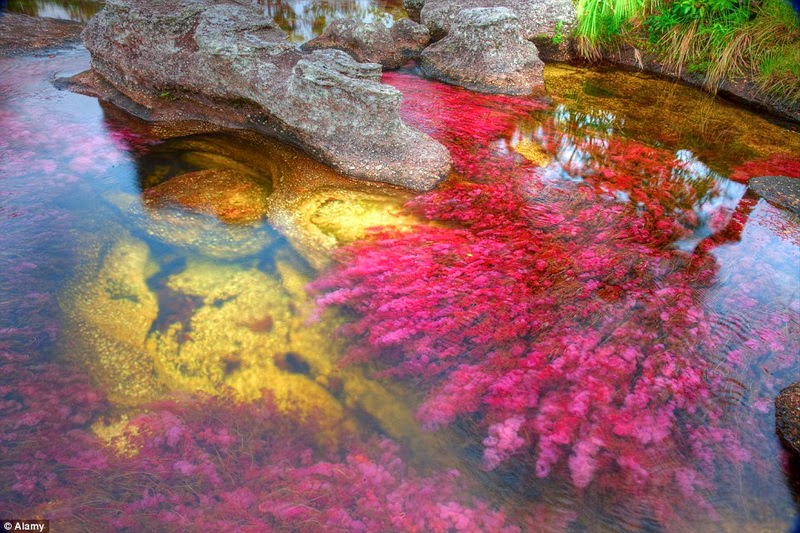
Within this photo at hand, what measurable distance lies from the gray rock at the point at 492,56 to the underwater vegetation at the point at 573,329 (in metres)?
3.01

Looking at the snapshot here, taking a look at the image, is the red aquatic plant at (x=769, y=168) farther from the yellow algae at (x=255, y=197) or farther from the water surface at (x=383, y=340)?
the yellow algae at (x=255, y=197)

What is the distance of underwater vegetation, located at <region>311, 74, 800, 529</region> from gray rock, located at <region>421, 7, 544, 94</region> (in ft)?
9.89

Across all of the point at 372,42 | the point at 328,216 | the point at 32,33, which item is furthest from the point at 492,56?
the point at 32,33

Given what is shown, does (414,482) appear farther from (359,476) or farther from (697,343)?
(697,343)

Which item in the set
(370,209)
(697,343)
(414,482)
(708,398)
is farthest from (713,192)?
(414,482)

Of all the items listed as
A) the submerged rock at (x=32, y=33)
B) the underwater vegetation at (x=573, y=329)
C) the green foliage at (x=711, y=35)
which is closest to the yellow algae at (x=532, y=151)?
the underwater vegetation at (x=573, y=329)

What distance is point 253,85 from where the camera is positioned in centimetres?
506

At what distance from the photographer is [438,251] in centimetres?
368

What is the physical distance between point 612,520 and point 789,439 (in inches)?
50.4

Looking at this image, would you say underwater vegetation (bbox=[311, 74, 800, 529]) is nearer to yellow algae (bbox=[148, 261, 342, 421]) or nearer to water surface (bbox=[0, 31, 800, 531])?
water surface (bbox=[0, 31, 800, 531])

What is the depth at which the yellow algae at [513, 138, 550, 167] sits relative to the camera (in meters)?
5.16

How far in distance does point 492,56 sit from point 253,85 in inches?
157

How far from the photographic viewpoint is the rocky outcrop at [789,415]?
99.5 inches

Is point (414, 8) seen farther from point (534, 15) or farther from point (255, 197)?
point (255, 197)
